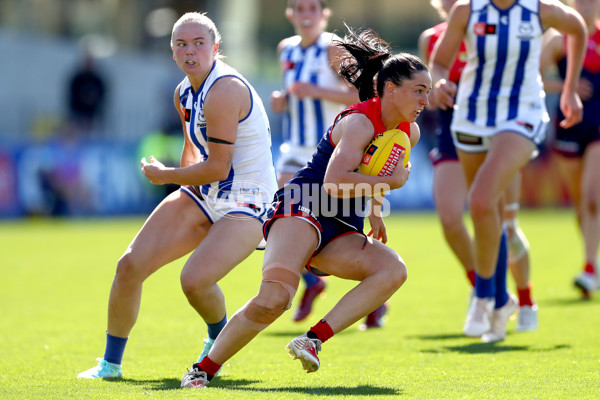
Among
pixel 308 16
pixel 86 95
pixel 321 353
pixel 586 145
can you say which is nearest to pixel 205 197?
pixel 321 353

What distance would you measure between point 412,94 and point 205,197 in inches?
53.9

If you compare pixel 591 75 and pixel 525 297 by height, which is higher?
pixel 591 75

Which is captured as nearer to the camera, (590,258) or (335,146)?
(335,146)

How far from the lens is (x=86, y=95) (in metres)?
18.5

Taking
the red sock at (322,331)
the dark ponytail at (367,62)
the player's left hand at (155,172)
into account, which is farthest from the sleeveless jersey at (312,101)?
the red sock at (322,331)

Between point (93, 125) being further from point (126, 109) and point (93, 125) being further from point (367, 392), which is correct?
point (367, 392)

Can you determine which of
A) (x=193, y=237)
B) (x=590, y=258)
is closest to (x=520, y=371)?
(x=193, y=237)

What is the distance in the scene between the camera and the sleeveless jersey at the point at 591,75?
8.63 metres

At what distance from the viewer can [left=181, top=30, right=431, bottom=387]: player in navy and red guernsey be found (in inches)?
186

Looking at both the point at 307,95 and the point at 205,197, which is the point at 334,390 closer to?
the point at 205,197

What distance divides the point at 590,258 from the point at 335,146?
421cm

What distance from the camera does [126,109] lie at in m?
20.4

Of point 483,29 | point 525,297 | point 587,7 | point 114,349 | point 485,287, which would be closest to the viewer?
point 114,349

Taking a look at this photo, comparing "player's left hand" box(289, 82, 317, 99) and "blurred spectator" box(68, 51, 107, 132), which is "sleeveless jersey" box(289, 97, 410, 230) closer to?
"player's left hand" box(289, 82, 317, 99)
